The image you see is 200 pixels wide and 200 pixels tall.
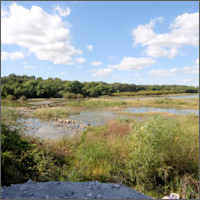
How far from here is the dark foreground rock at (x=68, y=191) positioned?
2.77m

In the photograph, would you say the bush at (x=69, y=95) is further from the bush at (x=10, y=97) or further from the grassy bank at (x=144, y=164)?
the grassy bank at (x=144, y=164)

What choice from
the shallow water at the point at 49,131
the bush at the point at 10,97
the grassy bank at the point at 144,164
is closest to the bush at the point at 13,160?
the grassy bank at the point at 144,164

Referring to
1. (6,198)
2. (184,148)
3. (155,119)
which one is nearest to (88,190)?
(6,198)

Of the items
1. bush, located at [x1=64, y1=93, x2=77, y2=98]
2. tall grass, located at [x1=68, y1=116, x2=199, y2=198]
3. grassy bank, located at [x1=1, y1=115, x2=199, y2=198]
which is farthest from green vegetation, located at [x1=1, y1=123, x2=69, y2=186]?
bush, located at [x1=64, y1=93, x2=77, y2=98]

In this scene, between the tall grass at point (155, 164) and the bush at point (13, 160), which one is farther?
the tall grass at point (155, 164)

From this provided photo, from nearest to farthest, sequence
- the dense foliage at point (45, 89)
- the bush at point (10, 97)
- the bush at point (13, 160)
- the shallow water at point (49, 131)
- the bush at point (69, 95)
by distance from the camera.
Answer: the bush at point (13, 160) < the shallow water at point (49, 131) < the bush at point (10, 97) < the dense foliage at point (45, 89) < the bush at point (69, 95)

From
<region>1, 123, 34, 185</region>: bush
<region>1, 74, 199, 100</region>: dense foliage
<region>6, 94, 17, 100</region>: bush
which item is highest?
<region>1, 74, 199, 100</region>: dense foliage

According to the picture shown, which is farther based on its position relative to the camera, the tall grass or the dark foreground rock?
the tall grass

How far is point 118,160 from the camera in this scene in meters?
4.40

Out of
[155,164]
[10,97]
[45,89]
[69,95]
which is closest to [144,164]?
[155,164]

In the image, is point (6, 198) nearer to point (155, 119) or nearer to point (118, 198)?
point (118, 198)

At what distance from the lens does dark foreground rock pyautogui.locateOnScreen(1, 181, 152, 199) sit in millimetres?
2773

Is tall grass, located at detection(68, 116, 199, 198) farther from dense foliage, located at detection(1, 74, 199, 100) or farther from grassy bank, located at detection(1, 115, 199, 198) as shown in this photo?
→ dense foliage, located at detection(1, 74, 199, 100)

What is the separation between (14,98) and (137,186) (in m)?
37.5
